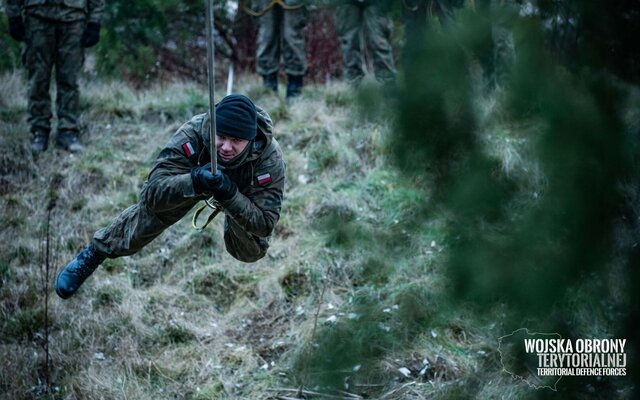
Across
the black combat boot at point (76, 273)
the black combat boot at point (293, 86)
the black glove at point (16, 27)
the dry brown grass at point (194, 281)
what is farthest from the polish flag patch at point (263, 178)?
the black combat boot at point (293, 86)

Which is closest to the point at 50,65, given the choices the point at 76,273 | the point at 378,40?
the point at 378,40

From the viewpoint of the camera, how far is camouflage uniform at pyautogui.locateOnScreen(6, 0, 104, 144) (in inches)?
279

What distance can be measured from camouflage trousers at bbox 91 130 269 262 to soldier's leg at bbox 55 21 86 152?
11.9 ft

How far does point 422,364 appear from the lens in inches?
200

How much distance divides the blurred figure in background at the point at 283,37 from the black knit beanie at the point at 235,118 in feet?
14.4

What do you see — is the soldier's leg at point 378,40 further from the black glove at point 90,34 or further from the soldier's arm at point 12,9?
the soldier's arm at point 12,9

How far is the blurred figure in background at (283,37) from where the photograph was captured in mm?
7980

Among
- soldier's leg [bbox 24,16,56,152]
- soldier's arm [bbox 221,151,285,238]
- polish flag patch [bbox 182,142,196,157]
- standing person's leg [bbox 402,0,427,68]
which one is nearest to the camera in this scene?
standing person's leg [bbox 402,0,427,68]

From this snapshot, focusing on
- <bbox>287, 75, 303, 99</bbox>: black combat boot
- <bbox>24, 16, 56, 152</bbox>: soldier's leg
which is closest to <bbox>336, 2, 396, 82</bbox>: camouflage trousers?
<bbox>287, 75, 303, 99</bbox>: black combat boot

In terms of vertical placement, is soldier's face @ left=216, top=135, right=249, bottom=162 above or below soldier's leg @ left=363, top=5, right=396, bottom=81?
below

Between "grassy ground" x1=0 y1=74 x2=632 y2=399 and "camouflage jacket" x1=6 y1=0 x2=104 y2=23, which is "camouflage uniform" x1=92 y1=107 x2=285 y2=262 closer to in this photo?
"grassy ground" x1=0 y1=74 x2=632 y2=399

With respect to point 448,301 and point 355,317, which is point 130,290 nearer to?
point 355,317

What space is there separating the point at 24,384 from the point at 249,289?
199cm

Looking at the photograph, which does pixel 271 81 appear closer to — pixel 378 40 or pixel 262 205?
pixel 378 40
